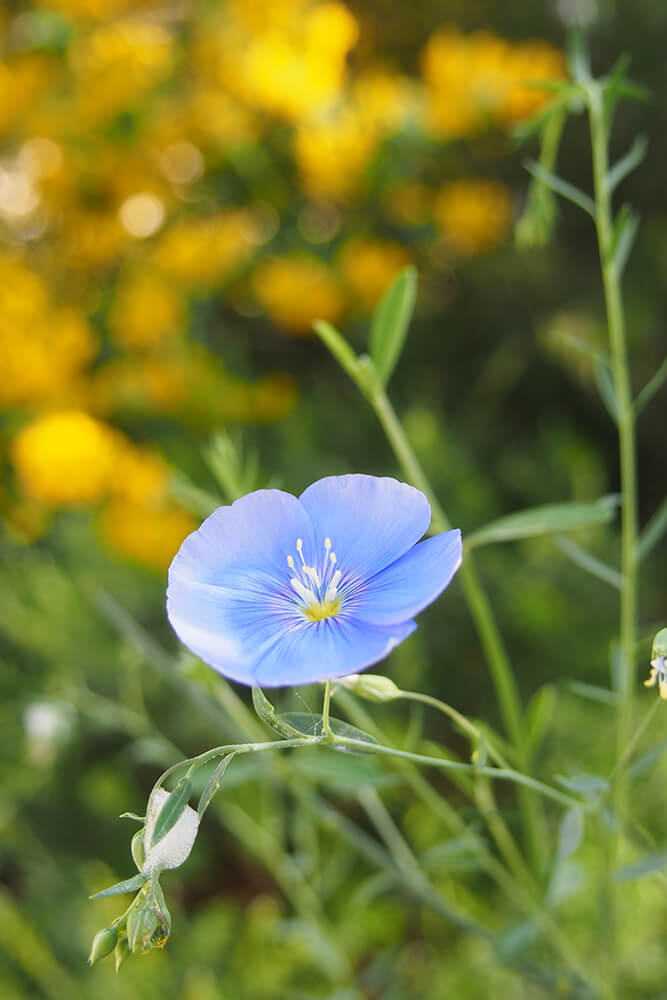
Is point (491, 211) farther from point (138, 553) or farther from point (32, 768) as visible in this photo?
point (32, 768)

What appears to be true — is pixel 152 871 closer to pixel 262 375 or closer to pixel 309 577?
pixel 309 577

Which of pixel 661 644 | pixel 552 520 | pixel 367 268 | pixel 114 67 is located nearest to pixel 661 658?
pixel 661 644

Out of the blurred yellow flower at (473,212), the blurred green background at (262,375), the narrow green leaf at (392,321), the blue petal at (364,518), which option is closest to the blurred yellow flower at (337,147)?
the blurred green background at (262,375)

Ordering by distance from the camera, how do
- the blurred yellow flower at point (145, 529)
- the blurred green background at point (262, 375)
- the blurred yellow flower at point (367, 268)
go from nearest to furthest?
the blurred green background at point (262, 375), the blurred yellow flower at point (145, 529), the blurred yellow flower at point (367, 268)

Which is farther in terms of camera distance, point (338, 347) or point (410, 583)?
point (338, 347)

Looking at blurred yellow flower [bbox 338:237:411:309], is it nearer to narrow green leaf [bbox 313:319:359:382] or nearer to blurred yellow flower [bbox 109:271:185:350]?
blurred yellow flower [bbox 109:271:185:350]

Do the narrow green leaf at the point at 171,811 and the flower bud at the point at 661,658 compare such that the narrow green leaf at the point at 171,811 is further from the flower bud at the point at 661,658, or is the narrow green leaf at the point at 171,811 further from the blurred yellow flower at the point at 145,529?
the blurred yellow flower at the point at 145,529
